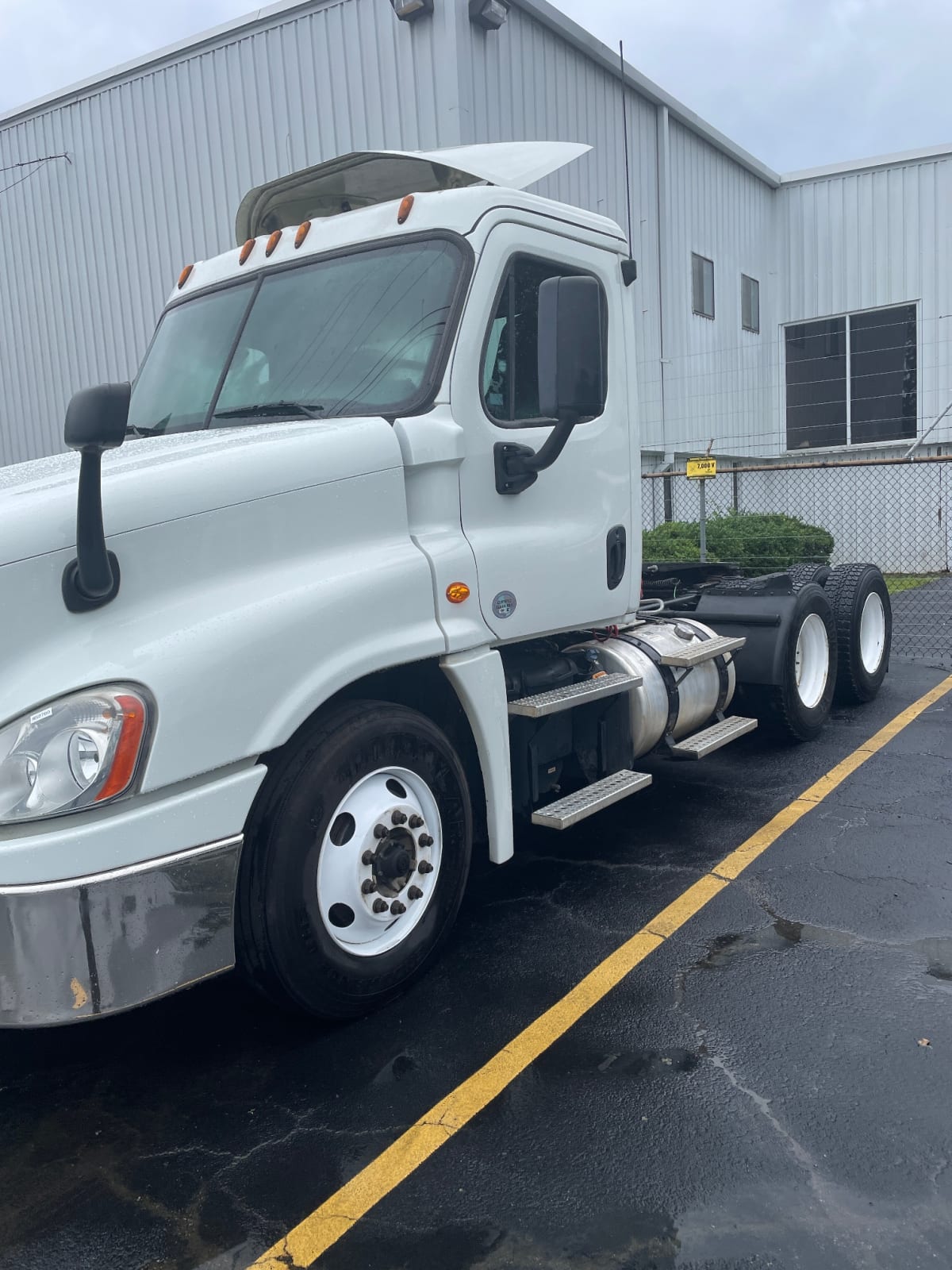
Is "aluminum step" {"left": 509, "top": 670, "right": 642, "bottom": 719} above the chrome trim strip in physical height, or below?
above

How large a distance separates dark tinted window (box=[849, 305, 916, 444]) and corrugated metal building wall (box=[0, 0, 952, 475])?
380 millimetres

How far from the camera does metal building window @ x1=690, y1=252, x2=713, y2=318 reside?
56.2 feet

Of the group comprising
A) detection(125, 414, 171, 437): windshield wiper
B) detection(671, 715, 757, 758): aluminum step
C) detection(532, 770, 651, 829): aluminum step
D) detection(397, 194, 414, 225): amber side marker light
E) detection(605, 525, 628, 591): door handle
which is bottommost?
detection(671, 715, 757, 758): aluminum step

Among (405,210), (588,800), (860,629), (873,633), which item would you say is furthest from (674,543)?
(405,210)

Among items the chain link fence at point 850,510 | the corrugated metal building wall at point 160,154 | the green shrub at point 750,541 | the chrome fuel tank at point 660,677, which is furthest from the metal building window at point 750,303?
the chrome fuel tank at point 660,677

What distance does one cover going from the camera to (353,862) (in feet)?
10.6

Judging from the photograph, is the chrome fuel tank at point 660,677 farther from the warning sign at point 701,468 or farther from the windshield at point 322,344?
the warning sign at point 701,468

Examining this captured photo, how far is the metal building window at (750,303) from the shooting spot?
1894 centimetres

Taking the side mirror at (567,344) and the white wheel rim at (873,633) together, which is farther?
the white wheel rim at (873,633)

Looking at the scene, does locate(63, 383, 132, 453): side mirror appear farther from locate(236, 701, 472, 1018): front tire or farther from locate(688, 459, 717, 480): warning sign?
locate(688, 459, 717, 480): warning sign

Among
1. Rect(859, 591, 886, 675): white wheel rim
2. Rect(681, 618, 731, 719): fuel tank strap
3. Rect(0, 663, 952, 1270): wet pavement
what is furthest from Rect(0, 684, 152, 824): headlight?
Rect(859, 591, 886, 675): white wheel rim

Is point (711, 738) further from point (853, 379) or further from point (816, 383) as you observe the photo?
point (816, 383)

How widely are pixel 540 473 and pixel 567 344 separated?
2.11ft

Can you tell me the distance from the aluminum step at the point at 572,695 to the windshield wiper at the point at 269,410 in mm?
1339
